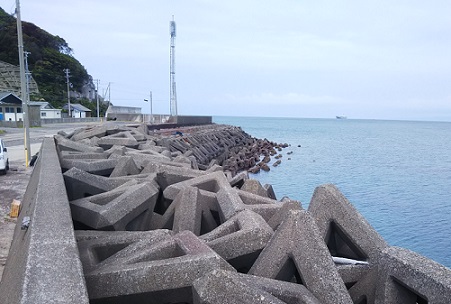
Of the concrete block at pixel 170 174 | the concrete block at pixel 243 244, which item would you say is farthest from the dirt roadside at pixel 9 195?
the concrete block at pixel 243 244

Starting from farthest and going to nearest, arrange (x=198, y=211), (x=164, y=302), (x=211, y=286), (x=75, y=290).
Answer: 1. (x=198, y=211)
2. (x=164, y=302)
3. (x=211, y=286)
4. (x=75, y=290)

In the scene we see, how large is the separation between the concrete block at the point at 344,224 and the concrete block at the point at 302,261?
0.84 metres

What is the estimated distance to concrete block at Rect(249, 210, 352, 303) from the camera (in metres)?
2.72

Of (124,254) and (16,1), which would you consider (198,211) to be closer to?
(124,254)

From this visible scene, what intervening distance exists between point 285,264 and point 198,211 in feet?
5.28

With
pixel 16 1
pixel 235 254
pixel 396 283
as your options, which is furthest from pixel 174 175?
pixel 16 1

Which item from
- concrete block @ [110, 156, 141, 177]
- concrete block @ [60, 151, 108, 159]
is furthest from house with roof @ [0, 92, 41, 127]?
concrete block @ [110, 156, 141, 177]

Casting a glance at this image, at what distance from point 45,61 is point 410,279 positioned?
7554cm

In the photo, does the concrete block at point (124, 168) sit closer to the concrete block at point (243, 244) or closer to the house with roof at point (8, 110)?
the concrete block at point (243, 244)

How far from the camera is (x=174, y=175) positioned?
5.70 meters

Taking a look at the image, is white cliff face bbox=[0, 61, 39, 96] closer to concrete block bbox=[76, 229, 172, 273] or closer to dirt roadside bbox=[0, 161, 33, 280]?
dirt roadside bbox=[0, 161, 33, 280]

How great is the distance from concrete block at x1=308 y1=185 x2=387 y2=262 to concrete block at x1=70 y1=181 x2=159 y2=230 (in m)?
1.88

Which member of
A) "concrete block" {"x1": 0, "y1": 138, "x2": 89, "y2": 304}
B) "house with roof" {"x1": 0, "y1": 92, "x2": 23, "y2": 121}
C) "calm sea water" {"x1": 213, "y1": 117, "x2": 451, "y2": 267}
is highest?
"house with roof" {"x1": 0, "y1": 92, "x2": 23, "y2": 121}

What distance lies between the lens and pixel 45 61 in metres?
68.9
